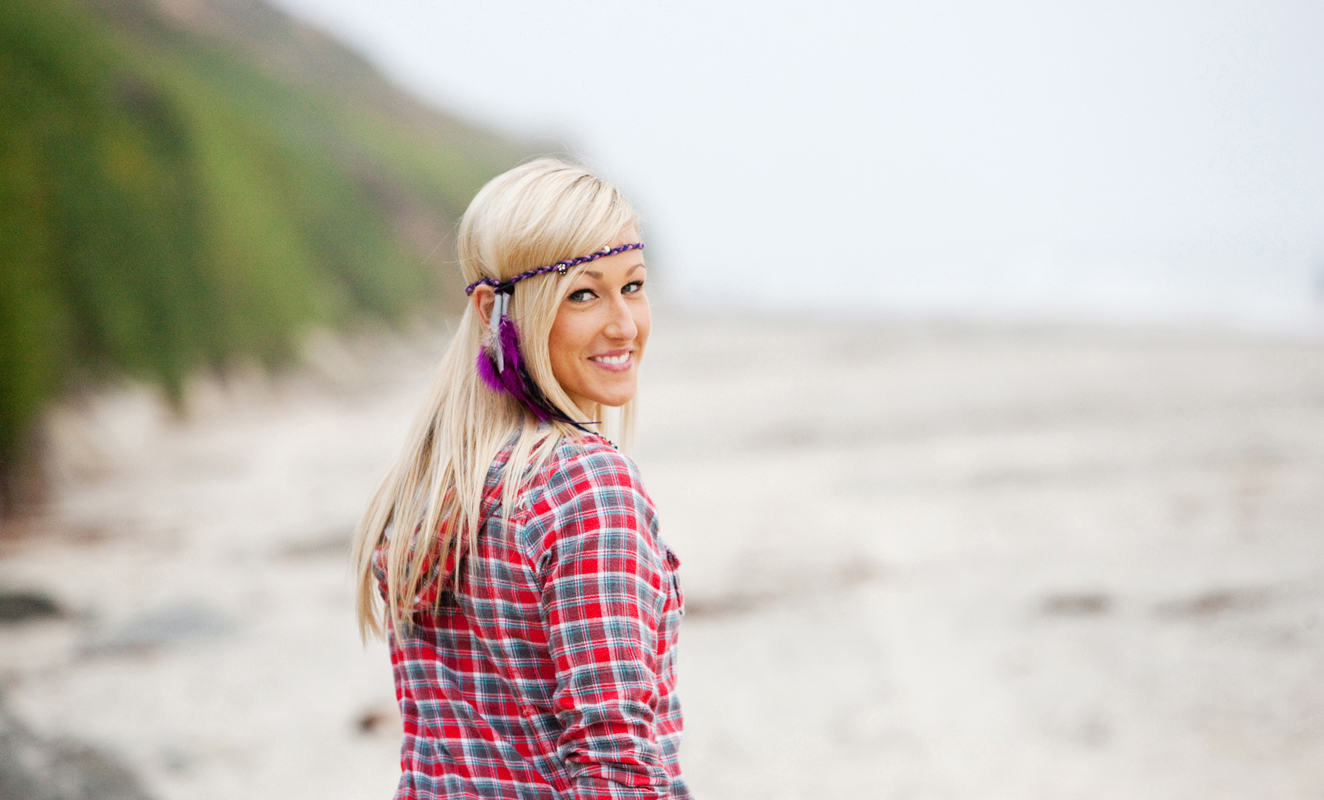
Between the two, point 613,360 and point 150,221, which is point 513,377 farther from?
point 150,221

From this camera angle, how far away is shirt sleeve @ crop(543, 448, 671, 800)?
133 centimetres

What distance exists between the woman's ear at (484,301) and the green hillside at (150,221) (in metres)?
2.95

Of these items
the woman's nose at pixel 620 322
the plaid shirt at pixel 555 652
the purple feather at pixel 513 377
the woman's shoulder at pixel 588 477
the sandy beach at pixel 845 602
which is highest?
the woman's nose at pixel 620 322

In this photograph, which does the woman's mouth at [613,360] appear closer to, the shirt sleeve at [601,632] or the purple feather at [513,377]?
the purple feather at [513,377]

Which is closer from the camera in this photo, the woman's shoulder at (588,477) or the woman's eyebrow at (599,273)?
the woman's shoulder at (588,477)

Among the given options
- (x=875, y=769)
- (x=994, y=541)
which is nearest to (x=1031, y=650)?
(x=875, y=769)

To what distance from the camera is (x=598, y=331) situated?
1591mm

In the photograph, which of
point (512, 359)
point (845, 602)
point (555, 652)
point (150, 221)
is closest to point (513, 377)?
point (512, 359)

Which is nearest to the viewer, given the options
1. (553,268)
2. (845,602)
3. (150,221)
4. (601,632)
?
(601,632)

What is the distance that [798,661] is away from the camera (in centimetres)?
588

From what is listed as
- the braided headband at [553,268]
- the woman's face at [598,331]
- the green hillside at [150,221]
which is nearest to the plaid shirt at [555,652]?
the woman's face at [598,331]

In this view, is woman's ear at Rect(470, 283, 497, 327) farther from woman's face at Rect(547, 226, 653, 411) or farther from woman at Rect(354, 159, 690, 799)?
woman's face at Rect(547, 226, 653, 411)

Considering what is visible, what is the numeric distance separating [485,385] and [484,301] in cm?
14

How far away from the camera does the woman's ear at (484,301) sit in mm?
1610
